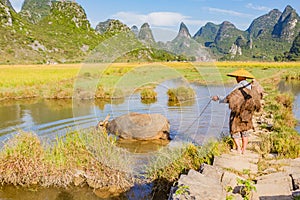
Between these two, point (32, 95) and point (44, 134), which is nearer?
point (44, 134)

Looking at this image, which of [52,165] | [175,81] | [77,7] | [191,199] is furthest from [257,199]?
[77,7]

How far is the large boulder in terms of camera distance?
332 inches

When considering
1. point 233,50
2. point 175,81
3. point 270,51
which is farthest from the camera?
point 270,51

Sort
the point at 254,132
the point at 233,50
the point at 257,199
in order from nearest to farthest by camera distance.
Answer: the point at 257,199 → the point at 254,132 → the point at 233,50

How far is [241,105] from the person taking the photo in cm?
530

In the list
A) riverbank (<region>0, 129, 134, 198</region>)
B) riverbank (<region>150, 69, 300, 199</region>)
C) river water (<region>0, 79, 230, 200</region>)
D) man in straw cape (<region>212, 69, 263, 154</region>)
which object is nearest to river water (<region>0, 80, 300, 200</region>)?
river water (<region>0, 79, 230, 200</region>)

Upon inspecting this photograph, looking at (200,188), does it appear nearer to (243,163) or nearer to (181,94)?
(243,163)

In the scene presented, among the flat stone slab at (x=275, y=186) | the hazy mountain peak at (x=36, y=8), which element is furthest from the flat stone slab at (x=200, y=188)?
the hazy mountain peak at (x=36, y=8)

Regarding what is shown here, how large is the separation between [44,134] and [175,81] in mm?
8832

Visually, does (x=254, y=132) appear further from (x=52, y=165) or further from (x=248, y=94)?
(x=52, y=165)

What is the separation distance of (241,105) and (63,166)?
120 inches

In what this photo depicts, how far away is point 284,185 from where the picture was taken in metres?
3.95

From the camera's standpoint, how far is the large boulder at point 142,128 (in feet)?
27.6

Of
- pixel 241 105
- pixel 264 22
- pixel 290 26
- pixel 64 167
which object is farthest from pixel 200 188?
pixel 264 22
